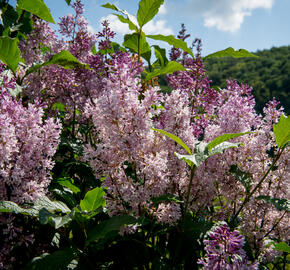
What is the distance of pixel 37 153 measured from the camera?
174 cm

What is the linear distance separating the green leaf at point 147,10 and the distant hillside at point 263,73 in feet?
168

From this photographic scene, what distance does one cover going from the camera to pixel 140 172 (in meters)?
1.92

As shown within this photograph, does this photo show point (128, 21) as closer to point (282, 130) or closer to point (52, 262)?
point (282, 130)

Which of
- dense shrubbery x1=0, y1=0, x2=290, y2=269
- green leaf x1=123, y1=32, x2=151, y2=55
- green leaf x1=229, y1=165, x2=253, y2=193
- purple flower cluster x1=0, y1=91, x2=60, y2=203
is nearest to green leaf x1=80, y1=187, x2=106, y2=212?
dense shrubbery x1=0, y1=0, x2=290, y2=269

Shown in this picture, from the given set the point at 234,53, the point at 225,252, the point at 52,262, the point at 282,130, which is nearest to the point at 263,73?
the point at 234,53

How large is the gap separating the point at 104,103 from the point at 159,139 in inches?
21.5

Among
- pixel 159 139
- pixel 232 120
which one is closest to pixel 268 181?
pixel 232 120

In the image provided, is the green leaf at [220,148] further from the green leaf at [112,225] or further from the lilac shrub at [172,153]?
the green leaf at [112,225]

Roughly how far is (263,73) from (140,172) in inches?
3110

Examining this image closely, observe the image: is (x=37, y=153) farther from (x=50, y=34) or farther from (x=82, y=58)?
(x=50, y=34)

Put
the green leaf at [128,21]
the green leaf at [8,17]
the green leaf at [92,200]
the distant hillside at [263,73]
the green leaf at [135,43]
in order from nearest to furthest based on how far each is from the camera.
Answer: the green leaf at [92,200], the green leaf at [128,21], the green leaf at [135,43], the green leaf at [8,17], the distant hillside at [263,73]

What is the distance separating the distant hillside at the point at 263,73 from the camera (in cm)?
5847

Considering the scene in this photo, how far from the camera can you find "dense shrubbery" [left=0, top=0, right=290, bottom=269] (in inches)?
66.2

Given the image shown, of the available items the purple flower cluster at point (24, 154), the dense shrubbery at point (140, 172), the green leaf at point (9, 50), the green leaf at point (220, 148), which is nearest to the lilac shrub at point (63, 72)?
the dense shrubbery at point (140, 172)
